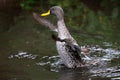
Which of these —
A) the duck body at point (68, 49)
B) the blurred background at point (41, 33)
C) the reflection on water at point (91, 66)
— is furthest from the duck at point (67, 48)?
the blurred background at point (41, 33)

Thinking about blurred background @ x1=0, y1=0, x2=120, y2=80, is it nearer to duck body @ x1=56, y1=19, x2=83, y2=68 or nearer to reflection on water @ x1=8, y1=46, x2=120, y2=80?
reflection on water @ x1=8, y1=46, x2=120, y2=80

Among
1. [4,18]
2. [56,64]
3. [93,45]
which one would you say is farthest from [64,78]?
[4,18]

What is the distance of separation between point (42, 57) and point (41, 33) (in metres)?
2.43

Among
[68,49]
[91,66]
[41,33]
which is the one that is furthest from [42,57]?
[41,33]

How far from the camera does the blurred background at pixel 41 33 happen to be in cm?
977

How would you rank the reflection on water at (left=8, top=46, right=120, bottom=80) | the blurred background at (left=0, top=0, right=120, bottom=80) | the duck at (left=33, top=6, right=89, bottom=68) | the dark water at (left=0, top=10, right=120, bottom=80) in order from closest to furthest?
the reflection on water at (left=8, top=46, right=120, bottom=80), the dark water at (left=0, top=10, right=120, bottom=80), the duck at (left=33, top=6, right=89, bottom=68), the blurred background at (left=0, top=0, right=120, bottom=80)

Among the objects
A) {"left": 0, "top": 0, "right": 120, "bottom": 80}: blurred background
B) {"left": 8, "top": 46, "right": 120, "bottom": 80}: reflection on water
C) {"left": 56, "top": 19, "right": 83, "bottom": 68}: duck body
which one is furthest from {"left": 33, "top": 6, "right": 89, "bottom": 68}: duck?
{"left": 0, "top": 0, "right": 120, "bottom": 80}: blurred background

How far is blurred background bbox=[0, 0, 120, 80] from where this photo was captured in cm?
977

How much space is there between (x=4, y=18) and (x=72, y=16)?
262cm

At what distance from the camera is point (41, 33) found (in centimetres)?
1297

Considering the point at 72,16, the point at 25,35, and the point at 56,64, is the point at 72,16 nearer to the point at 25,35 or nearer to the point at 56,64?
the point at 25,35

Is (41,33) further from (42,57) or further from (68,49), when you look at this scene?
(68,49)

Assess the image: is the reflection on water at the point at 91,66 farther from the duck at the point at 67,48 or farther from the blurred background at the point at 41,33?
the duck at the point at 67,48

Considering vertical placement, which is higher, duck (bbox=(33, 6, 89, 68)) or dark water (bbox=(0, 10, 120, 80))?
duck (bbox=(33, 6, 89, 68))
